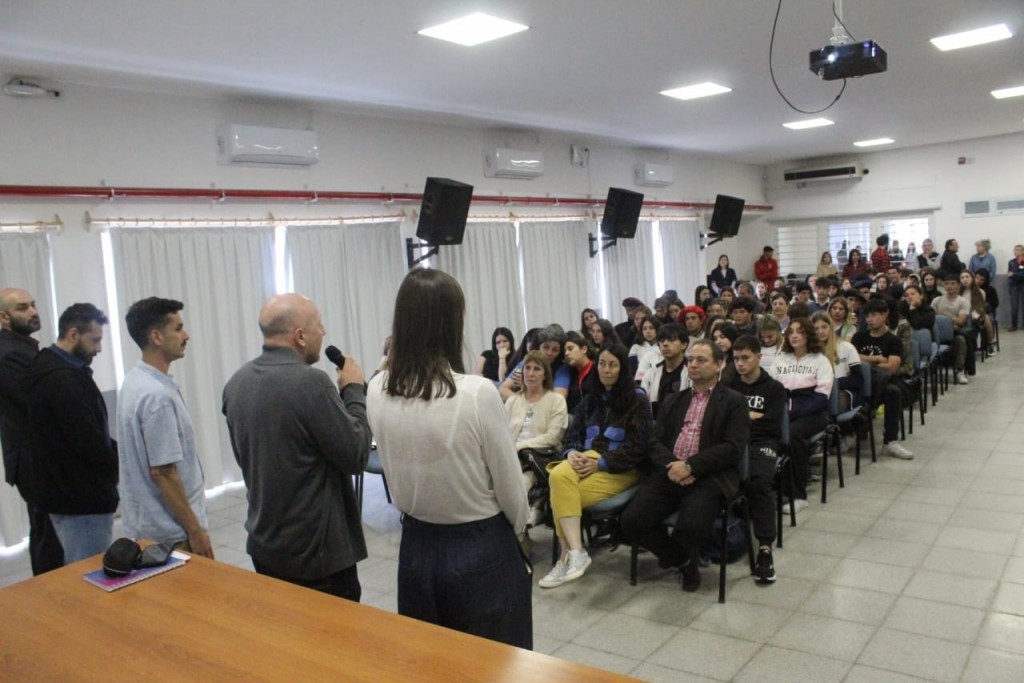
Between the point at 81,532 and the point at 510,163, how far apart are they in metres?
5.67

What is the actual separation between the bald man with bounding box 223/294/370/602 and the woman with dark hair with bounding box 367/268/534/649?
20 cm

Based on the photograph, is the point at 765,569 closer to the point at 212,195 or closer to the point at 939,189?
the point at 212,195

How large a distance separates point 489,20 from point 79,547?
3300 millimetres

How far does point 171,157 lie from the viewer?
532 centimetres

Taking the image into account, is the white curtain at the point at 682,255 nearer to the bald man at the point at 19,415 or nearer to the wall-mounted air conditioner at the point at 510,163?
the wall-mounted air conditioner at the point at 510,163

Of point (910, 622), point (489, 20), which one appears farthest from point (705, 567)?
point (489, 20)

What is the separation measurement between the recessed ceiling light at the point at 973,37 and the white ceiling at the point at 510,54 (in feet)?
0.30

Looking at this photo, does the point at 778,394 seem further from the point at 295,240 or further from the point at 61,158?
the point at 61,158

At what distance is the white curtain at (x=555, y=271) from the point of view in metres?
8.36

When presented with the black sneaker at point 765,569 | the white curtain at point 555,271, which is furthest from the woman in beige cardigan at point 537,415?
the white curtain at point 555,271

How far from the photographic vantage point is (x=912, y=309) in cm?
671

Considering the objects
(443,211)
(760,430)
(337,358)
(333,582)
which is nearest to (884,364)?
(760,430)

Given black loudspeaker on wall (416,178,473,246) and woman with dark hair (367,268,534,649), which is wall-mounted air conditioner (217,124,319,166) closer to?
black loudspeaker on wall (416,178,473,246)

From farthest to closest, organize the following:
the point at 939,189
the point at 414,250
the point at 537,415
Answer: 1. the point at 939,189
2. the point at 414,250
3. the point at 537,415
